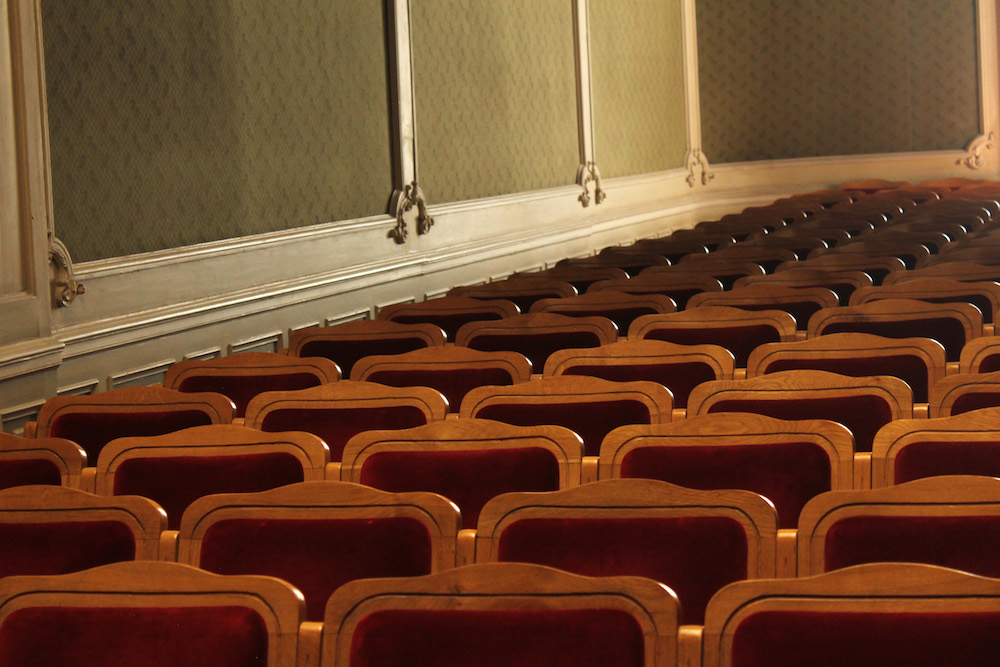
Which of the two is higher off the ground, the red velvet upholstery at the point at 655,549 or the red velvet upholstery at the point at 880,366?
the red velvet upholstery at the point at 880,366

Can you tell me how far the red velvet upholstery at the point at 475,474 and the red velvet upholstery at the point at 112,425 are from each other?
1159 mm

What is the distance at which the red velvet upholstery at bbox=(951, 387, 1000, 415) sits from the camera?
3260 mm

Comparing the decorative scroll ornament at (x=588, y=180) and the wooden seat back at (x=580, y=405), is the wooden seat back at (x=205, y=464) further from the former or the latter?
the decorative scroll ornament at (x=588, y=180)

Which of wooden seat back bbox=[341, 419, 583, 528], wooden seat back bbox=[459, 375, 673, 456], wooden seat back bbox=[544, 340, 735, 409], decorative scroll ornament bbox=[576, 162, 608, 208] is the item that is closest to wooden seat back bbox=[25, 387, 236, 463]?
wooden seat back bbox=[459, 375, 673, 456]

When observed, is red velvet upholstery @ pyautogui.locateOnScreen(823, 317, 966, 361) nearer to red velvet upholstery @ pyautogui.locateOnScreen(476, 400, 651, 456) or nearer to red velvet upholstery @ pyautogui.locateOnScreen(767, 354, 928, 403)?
red velvet upholstery @ pyautogui.locateOnScreen(767, 354, 928, 403)

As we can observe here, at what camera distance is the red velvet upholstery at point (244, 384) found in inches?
176

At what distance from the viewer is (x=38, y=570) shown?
251cm

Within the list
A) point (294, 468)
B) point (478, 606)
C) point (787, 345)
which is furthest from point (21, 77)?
point (478, 606)

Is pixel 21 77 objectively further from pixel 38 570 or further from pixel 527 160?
pixel 527 160

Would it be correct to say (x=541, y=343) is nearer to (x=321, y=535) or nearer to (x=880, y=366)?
(x=880, y=366)

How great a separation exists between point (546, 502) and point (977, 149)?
15.5 m

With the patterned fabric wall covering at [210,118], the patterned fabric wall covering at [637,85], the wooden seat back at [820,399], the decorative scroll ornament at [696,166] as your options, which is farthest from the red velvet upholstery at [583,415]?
the decorative scroll ornament at [696,166]

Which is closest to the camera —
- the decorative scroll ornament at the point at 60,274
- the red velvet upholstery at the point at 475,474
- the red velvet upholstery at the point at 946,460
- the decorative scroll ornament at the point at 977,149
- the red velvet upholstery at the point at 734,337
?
the red velvet upholstery at the point at 946,460

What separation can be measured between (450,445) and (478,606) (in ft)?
3.74
